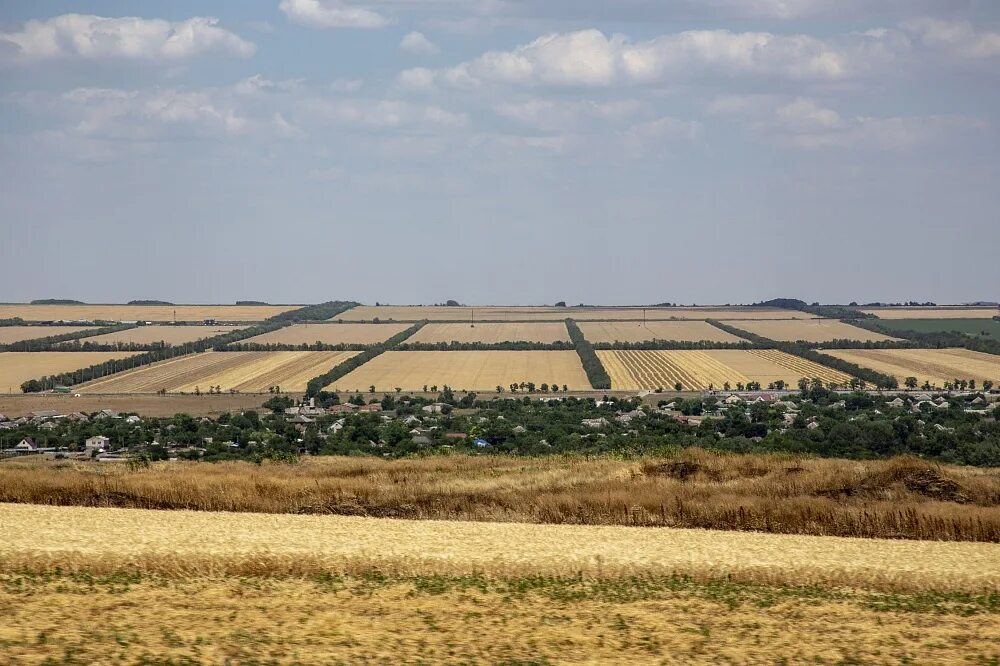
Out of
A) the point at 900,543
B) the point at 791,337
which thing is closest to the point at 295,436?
the point at 900,543

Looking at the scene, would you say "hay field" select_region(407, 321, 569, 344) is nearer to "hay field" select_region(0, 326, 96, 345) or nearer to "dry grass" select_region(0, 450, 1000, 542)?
"hay field" select_region(0, 326, 96, 345)

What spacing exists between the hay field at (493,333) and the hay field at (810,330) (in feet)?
89.1

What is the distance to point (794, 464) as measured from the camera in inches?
1216

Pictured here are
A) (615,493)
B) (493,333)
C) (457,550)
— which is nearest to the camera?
(457,550)

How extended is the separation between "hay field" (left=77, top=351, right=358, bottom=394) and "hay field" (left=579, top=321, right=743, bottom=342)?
41.0 m

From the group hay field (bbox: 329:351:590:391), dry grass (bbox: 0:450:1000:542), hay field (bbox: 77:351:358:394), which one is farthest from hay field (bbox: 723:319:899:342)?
dry grass (bbox: 0:450:1000:542)

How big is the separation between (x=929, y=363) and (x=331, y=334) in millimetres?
77915

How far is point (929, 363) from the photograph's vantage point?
10769cm

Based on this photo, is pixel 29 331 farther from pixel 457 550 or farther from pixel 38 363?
pixel 457 550

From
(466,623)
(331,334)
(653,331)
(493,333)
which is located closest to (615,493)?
(466,623)

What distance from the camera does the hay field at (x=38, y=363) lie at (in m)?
95.8

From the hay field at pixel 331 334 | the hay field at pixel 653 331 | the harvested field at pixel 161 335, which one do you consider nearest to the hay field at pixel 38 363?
the harvested field at pixel 161 335

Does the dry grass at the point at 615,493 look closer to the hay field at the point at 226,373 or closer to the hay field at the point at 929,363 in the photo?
the hay field at the point at 226,373

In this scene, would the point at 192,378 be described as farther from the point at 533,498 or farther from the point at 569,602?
the point at 569,602
